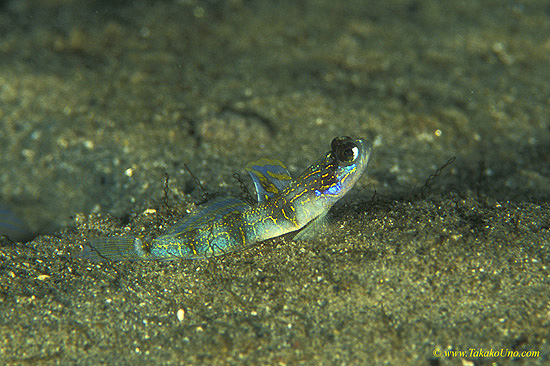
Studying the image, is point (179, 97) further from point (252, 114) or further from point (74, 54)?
point (74, 54)

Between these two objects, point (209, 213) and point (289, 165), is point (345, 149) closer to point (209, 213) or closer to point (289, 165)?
point (209, 213)

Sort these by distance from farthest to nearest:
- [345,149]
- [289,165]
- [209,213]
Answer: [289,165] → [209,213] → [345,149]

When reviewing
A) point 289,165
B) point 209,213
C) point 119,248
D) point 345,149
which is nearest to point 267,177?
point 209,213

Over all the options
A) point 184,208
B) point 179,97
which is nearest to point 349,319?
point 184,208

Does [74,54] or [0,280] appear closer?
[0,280]

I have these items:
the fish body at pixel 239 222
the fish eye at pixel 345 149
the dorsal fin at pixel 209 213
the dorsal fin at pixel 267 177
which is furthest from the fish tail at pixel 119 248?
the fish eye at pixel 345 149

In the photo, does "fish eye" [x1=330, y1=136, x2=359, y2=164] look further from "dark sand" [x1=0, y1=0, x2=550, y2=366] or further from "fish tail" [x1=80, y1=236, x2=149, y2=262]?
"fish tail" [x1=80, y1=236, x2=149, y2=262]
